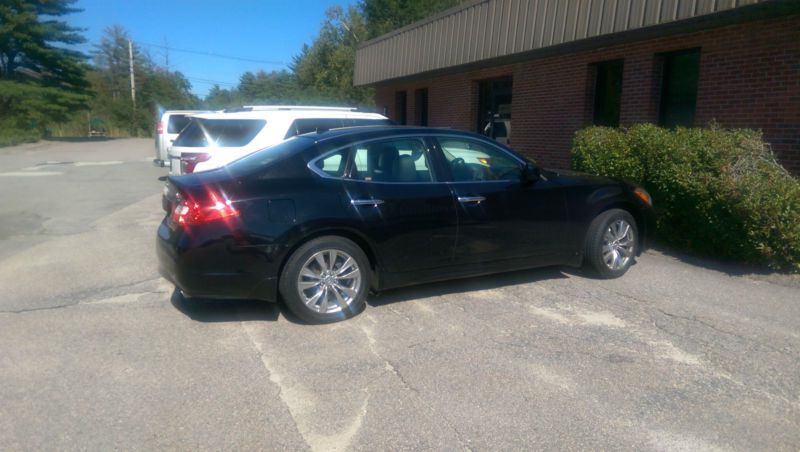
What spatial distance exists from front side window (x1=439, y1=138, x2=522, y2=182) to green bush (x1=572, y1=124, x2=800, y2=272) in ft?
8.07

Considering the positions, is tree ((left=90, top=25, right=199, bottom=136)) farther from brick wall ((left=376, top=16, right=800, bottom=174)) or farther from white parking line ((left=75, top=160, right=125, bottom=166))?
brick wall ((left=376, top=16, right=800, bottom=174))

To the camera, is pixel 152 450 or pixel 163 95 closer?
pixel 152 450

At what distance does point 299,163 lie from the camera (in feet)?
16.5

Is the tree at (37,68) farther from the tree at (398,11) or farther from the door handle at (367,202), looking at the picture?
the door handle at (367,202)

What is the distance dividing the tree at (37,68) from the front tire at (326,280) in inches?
1494

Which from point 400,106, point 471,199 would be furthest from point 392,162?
point 400,106

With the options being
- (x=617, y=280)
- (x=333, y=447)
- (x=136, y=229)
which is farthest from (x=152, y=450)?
(x=136, y=229)

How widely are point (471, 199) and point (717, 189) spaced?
9.98 feet

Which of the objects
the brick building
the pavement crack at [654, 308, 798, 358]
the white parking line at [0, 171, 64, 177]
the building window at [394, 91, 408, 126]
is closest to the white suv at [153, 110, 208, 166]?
the white parking line at [0, 171, 64, 177]

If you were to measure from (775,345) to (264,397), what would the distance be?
3.73 metres

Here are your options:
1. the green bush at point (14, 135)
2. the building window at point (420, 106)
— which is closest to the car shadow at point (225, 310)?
the building window at point (420, 106)

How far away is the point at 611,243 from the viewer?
20.7 ft

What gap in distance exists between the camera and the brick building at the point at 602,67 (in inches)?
314

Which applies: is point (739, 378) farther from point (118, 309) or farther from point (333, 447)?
point (118, 309)
